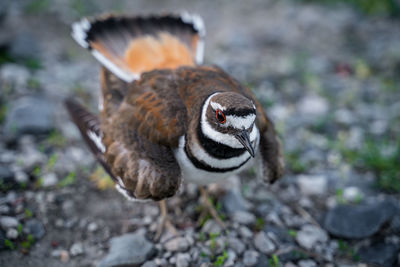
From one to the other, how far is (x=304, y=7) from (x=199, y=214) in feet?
21.5

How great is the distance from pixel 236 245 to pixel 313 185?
143cm

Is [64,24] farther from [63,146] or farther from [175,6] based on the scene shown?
[63,146]

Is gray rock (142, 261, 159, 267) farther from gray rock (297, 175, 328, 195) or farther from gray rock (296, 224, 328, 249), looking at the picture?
gray rock (297, 175, 328, 195)

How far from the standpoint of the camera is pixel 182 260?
136 inches

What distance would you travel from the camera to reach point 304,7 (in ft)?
28.4

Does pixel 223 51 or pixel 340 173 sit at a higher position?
pixel 223 51

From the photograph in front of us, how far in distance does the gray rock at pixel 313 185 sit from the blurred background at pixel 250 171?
0.01m

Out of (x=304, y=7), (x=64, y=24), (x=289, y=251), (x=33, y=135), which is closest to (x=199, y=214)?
(x=289, y=251)

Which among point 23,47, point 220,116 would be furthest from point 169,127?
point 23,47

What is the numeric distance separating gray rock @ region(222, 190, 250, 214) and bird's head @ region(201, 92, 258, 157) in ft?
3.81

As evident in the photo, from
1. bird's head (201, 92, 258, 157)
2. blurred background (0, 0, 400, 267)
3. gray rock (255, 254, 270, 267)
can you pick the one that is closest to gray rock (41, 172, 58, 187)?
blurred background (0, 0, 400, 267)

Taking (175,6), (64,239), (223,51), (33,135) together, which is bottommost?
(64,239)

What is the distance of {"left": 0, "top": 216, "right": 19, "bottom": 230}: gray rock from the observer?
358cm

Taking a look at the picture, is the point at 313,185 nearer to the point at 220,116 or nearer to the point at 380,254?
the point at 380,254
